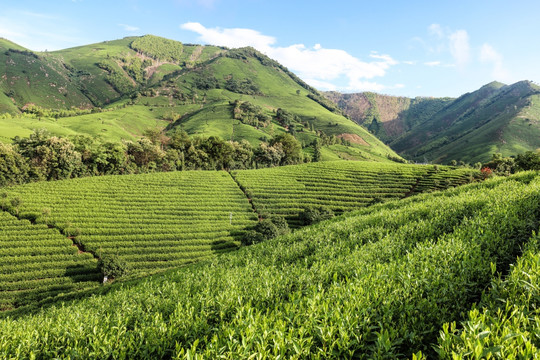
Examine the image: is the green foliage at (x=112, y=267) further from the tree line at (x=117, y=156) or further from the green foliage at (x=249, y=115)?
the green foliage at (x=249, y=115)

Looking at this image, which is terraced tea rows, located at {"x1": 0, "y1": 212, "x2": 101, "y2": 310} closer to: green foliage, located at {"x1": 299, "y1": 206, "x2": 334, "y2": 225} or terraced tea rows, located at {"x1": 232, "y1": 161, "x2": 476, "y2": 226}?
terraced tea rows, located at {"x1": 232, "y1": 161, "x2": 476, "y2": 226}

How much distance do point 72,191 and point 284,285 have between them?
5900 centimetres

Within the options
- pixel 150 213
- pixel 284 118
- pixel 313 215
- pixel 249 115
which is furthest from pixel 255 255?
pixel 284 118

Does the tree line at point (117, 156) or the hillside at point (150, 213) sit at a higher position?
the tree line at point (117, 156)

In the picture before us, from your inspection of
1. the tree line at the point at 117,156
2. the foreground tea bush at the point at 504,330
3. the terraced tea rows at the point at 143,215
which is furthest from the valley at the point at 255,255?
the tree line at the point at 117,156

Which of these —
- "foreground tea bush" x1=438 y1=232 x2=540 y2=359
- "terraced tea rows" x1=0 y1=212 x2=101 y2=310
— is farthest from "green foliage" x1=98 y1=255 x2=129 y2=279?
"foreground tea bush" x1=438 y1=232 x2=540 y2=359

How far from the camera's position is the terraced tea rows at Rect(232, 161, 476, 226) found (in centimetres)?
5800

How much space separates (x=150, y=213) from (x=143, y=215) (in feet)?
5.19

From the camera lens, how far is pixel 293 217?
5312 centimetres

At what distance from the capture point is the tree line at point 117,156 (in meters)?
58.3

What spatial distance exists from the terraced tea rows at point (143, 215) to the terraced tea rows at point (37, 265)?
200cm

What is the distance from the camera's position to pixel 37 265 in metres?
31.3

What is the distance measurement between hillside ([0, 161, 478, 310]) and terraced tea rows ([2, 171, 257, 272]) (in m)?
0.15

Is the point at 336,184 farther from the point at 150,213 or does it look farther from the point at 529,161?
the point at 529,161
